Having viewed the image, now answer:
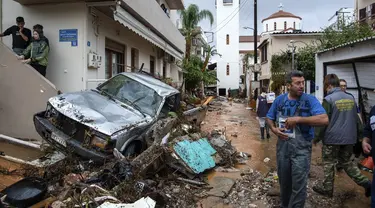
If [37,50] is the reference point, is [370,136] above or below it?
below

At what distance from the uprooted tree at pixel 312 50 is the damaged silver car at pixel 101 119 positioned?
740 cm

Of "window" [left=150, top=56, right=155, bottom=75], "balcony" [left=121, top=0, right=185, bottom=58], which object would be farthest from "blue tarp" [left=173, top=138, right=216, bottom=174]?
"window" [left=150, top=56, right=155, bottom=75]

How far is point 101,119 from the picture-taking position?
515 centimetres

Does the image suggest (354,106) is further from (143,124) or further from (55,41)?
(55,41)

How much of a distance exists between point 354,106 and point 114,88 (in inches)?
191

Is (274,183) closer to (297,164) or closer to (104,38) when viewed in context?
(297,164)

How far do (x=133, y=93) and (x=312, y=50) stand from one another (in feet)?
52.9

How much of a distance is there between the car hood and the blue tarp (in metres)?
0.93

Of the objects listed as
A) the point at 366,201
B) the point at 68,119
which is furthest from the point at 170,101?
the point at 366,201

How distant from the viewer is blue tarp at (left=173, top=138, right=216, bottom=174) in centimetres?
561

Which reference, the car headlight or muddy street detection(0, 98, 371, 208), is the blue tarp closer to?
muddy street detection(0, 98, 371, 208)

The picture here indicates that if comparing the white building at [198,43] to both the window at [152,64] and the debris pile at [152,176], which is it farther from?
the debris pile at [152,176]

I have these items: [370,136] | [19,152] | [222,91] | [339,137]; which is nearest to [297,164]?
[370,136]

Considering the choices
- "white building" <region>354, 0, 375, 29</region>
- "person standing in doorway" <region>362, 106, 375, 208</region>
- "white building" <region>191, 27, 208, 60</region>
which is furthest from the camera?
"white building" <region>191, 27, 208, 60</region>
